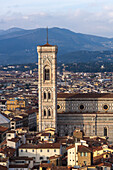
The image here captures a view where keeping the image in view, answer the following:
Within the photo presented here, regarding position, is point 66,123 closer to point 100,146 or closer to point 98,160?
point 100,146

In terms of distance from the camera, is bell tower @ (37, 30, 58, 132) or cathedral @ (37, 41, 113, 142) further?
cathedral @ (37, 41, 113, 142)

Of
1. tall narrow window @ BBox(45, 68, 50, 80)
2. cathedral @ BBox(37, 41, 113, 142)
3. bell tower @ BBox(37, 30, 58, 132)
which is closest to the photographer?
bell tower @ BBox(37, 30, 58, 132)

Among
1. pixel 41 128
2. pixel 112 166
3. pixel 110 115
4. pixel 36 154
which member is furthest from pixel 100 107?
pixel 112 166

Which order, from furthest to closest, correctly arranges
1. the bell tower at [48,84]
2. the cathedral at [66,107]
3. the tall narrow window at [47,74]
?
the tall narrow window at [47,74] → the cathedral at [66,107] → the bell tower at [48,84]

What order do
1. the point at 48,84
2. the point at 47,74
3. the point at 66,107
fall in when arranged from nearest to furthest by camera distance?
→ the point at 48,84 → the point at 47,74 → the point at 66,107

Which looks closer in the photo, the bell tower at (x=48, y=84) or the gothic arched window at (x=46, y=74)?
the bell tower at (x=48, y=84)

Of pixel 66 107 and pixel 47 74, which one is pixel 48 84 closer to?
pixel 47 74

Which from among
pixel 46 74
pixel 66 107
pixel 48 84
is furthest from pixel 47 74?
pixel 66 107
